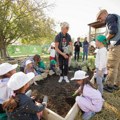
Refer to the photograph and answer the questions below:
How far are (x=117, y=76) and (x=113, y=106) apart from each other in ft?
3.70

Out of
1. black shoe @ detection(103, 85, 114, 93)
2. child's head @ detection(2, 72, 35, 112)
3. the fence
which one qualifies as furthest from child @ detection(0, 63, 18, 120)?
the fence

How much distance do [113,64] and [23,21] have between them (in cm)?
1421

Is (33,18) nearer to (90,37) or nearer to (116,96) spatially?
(90,37)

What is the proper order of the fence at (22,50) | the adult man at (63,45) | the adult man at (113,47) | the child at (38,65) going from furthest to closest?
the fence at (22,50) < the child at (38,65) < the adult man at (63,45) < the adult man at (113,47)

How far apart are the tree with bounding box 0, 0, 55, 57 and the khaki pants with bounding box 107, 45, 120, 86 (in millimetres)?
13655

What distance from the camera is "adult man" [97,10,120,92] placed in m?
4.01

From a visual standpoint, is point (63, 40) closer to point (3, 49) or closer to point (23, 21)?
point (23, 21)

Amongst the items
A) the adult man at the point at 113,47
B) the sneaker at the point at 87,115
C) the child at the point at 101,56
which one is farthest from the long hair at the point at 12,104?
the adult man at the point at 113,47

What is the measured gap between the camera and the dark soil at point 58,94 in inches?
131

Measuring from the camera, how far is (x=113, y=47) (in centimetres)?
427

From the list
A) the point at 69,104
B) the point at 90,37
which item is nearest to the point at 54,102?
the point at 69,104

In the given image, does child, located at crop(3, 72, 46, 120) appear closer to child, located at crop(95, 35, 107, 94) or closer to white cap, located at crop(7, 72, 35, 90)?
white cap, located at crop(7, 72, 35, 90)

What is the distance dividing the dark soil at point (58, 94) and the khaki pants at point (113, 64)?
0.99 meters

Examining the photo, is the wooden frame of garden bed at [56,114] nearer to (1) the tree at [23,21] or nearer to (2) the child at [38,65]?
(2) the child at [38,65]
